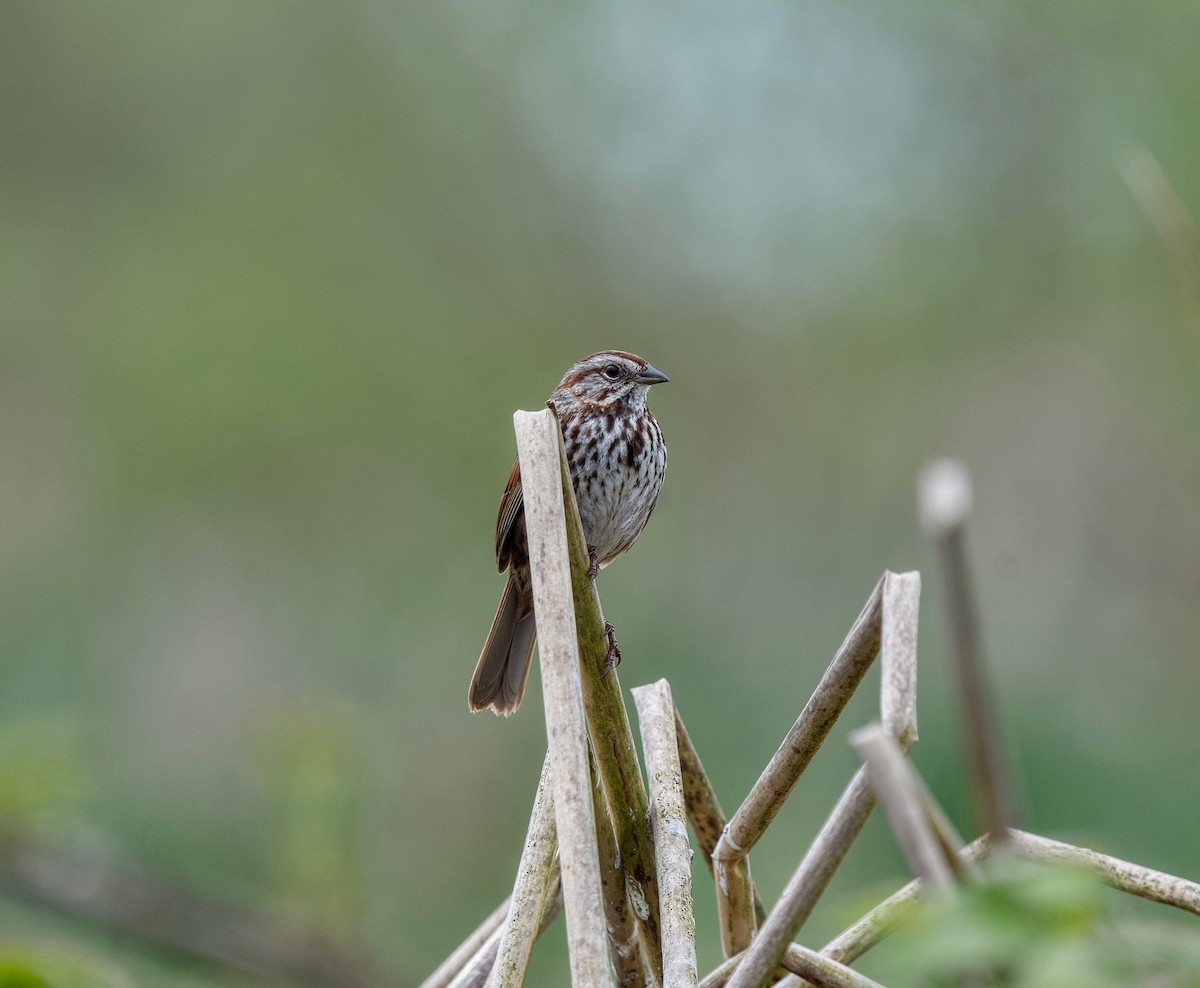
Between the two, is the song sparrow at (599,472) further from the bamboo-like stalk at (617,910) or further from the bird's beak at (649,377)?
Result: the bamboo-like stalk at (617,910)

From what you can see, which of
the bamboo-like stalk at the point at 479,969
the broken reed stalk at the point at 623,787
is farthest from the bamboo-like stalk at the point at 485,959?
the broken reed stalk at the point at 623,787

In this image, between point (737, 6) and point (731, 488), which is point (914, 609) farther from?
point (737, 6)

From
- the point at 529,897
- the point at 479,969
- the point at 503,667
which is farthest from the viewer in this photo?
the point at 503,667

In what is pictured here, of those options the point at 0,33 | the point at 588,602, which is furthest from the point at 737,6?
the point at 588,602

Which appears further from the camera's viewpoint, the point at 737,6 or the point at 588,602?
the point at 737,6

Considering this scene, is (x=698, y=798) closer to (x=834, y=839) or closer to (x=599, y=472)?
(x=834, y=839)

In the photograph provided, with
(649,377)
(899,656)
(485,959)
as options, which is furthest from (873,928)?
(649,377)
